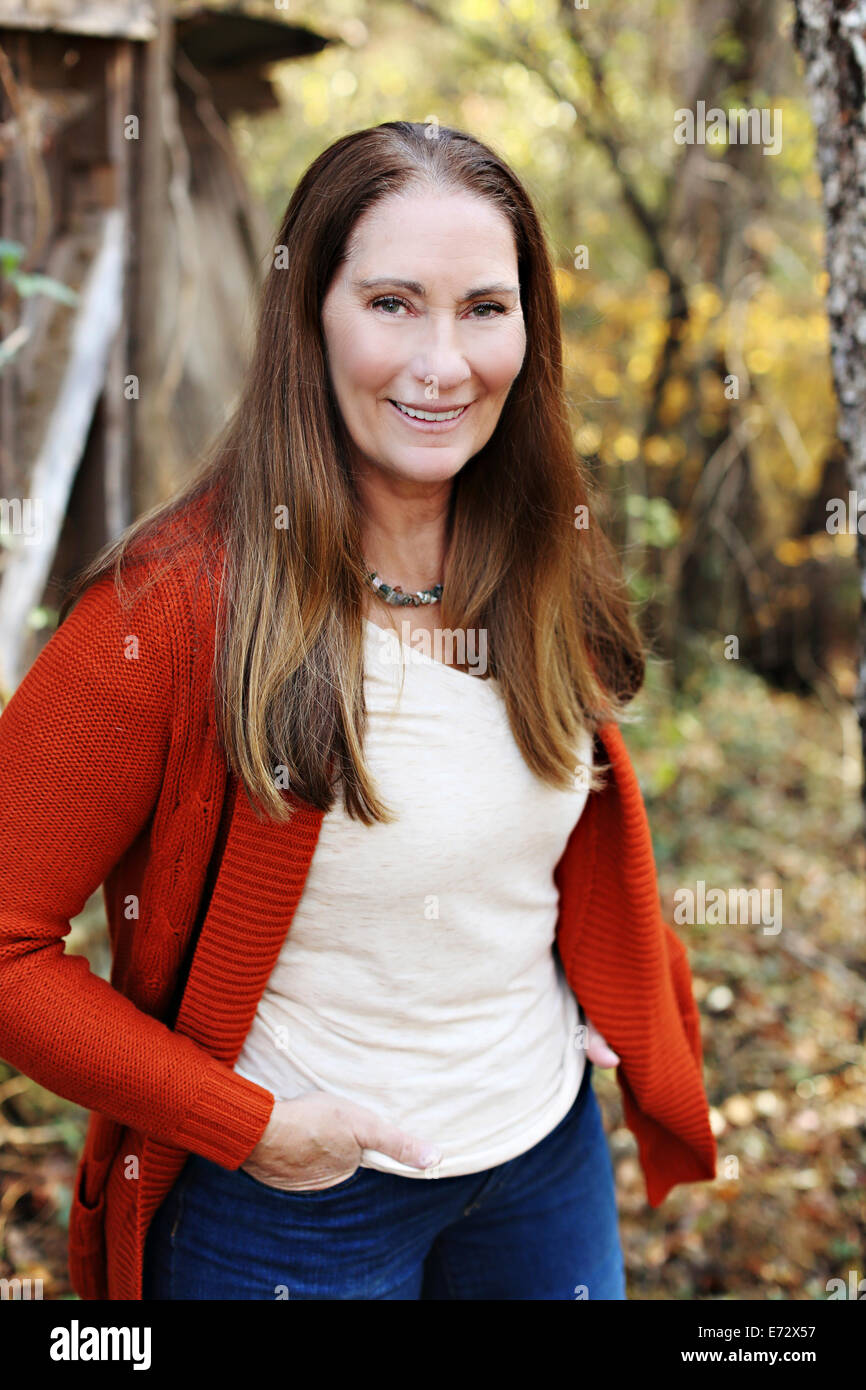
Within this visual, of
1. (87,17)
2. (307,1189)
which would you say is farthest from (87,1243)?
(87,17)

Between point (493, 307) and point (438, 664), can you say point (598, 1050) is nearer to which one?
point (438, 664)

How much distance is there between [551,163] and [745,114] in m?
2.09

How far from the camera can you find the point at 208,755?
1.44m

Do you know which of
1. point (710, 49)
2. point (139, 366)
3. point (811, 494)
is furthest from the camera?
point (811, 494)

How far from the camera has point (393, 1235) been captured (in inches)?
63.3

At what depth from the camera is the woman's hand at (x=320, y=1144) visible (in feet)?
4.90

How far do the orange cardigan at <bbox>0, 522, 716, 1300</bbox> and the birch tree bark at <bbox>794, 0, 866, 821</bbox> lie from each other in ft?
4.04

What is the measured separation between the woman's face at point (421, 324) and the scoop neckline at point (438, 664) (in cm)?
21

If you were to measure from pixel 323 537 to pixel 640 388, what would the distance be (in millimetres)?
5635

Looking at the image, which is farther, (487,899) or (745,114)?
(745,114)

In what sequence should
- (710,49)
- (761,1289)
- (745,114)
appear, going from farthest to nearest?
(710,49), (745,114), (761,1289)

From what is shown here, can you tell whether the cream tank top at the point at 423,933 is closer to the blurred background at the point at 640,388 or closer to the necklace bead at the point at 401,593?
the necklace bead at the point at 401,593
